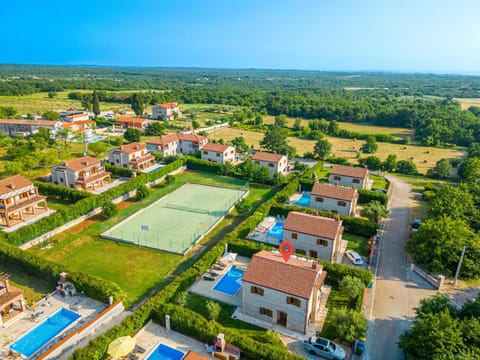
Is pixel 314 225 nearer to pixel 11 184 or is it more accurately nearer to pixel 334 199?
pixel 334 199

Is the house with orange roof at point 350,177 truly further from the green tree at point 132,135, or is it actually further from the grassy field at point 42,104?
the grassy field at point 42,104

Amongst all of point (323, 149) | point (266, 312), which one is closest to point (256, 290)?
point (266, 312)

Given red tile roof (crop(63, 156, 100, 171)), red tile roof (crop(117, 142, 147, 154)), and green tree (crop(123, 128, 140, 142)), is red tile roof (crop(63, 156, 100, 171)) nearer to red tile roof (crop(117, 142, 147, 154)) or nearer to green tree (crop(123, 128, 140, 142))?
red tile roof (crop(117, 142, 147, 154))

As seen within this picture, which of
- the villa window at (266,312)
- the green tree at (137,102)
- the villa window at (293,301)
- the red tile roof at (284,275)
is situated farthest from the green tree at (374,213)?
the green tree at (137,102)

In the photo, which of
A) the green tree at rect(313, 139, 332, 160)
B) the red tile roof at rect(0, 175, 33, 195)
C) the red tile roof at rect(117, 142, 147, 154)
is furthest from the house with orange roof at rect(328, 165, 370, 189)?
the red tile roof at rect(0, 175, 33, 195)

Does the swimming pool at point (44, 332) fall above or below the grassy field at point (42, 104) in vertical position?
below

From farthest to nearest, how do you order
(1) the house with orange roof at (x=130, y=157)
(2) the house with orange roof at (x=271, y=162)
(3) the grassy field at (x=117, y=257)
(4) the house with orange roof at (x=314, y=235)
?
(1) the house with orange roof at (x=130, y=157) < (2) the house with orange roof at (x=271, y=162) < (4) the house with orange roof at (x=314, y=235) < (3) the grassy field at (x=117, y=257)
